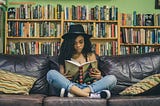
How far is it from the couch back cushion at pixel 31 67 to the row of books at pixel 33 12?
1636 mm

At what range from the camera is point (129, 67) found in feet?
9.37

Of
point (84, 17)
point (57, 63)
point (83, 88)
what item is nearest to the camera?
point (83, 88)

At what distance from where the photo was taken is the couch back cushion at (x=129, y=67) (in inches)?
110

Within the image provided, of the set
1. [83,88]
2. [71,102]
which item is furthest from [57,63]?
[71,102]

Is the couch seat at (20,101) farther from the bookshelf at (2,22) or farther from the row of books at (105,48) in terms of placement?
the row of books at (105,48)

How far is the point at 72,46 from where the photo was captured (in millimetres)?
2994

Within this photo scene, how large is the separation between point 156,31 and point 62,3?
1.52 metres

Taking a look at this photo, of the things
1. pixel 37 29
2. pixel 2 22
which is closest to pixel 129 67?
pixel 37 29

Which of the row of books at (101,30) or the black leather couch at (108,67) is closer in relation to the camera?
the black leather couch at (108,67)

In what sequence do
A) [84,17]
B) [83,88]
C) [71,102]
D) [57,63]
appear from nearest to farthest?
[71,102] < [83,88] < [57,63] < [84,17]

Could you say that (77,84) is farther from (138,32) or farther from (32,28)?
(138,32)

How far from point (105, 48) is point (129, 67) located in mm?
1653

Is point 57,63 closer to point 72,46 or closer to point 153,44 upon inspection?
point 72,46

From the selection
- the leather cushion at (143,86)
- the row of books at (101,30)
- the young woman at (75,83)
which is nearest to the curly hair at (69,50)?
the young woman at (75,83)
